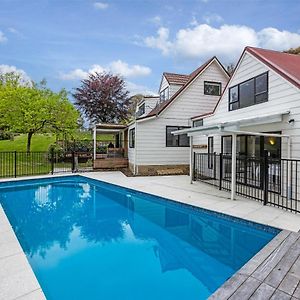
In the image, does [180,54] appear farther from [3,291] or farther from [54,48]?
[3,291]

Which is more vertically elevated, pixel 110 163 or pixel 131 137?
pixel 131 137

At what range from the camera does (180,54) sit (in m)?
25.5

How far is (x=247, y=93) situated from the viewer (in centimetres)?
1110

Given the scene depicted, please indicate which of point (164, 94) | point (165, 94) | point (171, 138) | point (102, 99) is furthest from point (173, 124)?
point (102, 99)

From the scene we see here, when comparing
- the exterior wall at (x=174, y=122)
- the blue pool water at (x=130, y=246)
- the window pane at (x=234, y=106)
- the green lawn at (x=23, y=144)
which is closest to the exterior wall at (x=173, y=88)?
the exterior wall at (x=174, y=122)

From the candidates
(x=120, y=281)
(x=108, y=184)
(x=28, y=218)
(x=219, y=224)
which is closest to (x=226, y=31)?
(x=108, y=184)

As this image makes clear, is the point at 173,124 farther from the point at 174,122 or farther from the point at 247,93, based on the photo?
the point at 247,93

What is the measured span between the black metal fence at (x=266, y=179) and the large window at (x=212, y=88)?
6.07 metres

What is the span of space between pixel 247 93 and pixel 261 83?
95 cm

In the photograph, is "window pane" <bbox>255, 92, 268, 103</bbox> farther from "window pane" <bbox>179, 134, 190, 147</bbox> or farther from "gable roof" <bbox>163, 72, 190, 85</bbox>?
"gable roof" <bbox>163, 72, 190, 85</bbox>

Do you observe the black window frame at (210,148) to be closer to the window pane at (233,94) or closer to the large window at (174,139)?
the large window at (174,139)

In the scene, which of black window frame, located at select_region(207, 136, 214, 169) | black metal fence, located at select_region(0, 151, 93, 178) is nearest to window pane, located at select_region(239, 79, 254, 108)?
black window frame, located at select_region(207, 136, 214, 169)

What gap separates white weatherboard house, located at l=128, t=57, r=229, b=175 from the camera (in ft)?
52.2

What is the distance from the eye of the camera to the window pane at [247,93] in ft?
35.4
